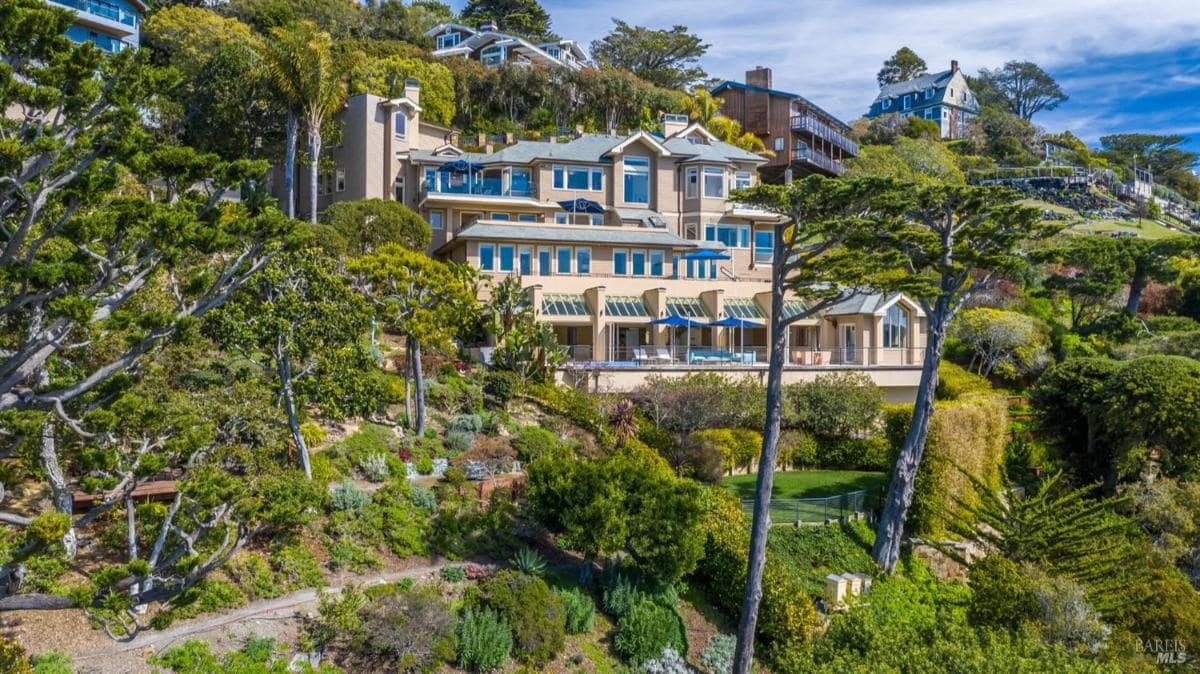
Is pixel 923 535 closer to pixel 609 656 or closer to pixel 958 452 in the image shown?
pixel 958 452

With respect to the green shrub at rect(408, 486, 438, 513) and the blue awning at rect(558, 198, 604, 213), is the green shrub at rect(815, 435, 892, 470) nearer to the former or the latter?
the green shrub at rect(408, 486, 438, 513)

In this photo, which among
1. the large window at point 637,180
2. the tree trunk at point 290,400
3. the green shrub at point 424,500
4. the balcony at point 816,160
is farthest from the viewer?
the balcony at point 816,160

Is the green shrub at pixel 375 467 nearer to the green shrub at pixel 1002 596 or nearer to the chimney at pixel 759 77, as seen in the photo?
the green shrub at pixel 1002 596

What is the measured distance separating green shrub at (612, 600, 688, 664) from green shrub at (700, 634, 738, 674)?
521 millimetres

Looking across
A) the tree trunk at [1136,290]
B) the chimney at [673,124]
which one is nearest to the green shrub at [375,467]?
the chimney at [673,124]

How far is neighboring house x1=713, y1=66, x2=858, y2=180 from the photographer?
216ft

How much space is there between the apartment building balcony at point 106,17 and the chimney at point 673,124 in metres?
38.5

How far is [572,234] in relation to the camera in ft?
134

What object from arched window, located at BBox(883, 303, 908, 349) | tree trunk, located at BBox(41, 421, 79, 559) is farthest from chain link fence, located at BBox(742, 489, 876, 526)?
tree trunk, located at BBox(41, 421, 79, 559)

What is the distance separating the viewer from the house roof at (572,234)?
39094 mm

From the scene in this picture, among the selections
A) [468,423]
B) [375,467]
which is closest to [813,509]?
[468,423]

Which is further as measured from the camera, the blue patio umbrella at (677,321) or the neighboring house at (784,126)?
the neighboring house at (784,126)

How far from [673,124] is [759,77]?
20528 millimetres

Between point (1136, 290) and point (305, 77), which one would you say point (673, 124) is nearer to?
point (305, 77)
